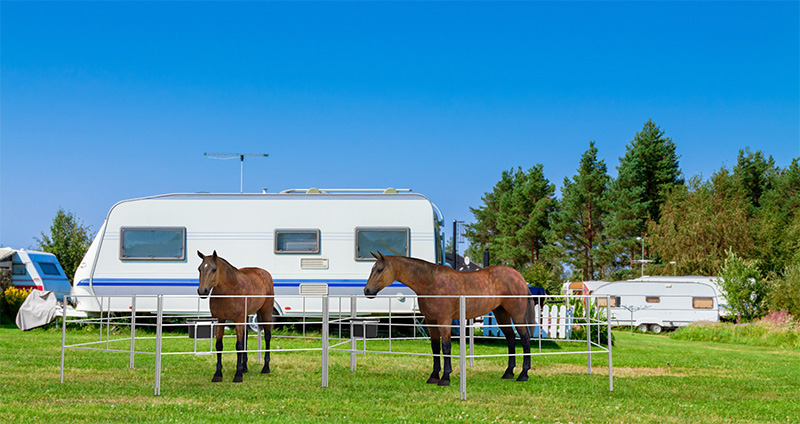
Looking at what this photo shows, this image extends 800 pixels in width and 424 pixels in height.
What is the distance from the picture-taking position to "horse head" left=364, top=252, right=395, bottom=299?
10031 millimetres

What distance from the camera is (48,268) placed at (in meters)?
26.2

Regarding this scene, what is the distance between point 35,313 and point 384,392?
14.2m

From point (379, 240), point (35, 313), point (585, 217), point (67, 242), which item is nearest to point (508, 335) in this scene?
point (379, 240)

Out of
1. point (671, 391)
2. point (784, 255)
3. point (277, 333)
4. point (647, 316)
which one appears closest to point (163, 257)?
point (277, 333)

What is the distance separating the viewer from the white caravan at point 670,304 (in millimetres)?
29906

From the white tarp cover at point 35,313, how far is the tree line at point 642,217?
31365 mm

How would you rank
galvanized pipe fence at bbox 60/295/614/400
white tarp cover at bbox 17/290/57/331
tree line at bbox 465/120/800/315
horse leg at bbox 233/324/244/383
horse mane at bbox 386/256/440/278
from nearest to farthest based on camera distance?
galvanized pipe fence at bbox 60/295/614/400 < horse leg at bbox 233/324/244/383 < horse mane at bbox 386/256/440/278 < white tarp cover at bbox 17/290/57/331 < tree line at bbox 465/120/800/315

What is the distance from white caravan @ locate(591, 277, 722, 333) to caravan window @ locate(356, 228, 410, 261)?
1556 cm

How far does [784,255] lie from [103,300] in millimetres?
40524

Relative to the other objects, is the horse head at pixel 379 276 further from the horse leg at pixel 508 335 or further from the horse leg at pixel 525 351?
the horse leg at pixel 525 351

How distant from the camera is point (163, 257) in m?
17.0

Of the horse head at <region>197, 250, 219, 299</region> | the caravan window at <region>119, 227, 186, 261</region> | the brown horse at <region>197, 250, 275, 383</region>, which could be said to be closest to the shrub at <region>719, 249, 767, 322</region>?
the caravan window at <region>119, 227, 186, 261</region>

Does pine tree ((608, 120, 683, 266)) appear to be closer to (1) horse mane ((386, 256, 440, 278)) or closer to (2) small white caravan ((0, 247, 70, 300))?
(2) small white caravan ((0, 247, 70, 300))

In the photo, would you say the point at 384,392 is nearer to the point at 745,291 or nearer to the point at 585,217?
the point at 745,291
